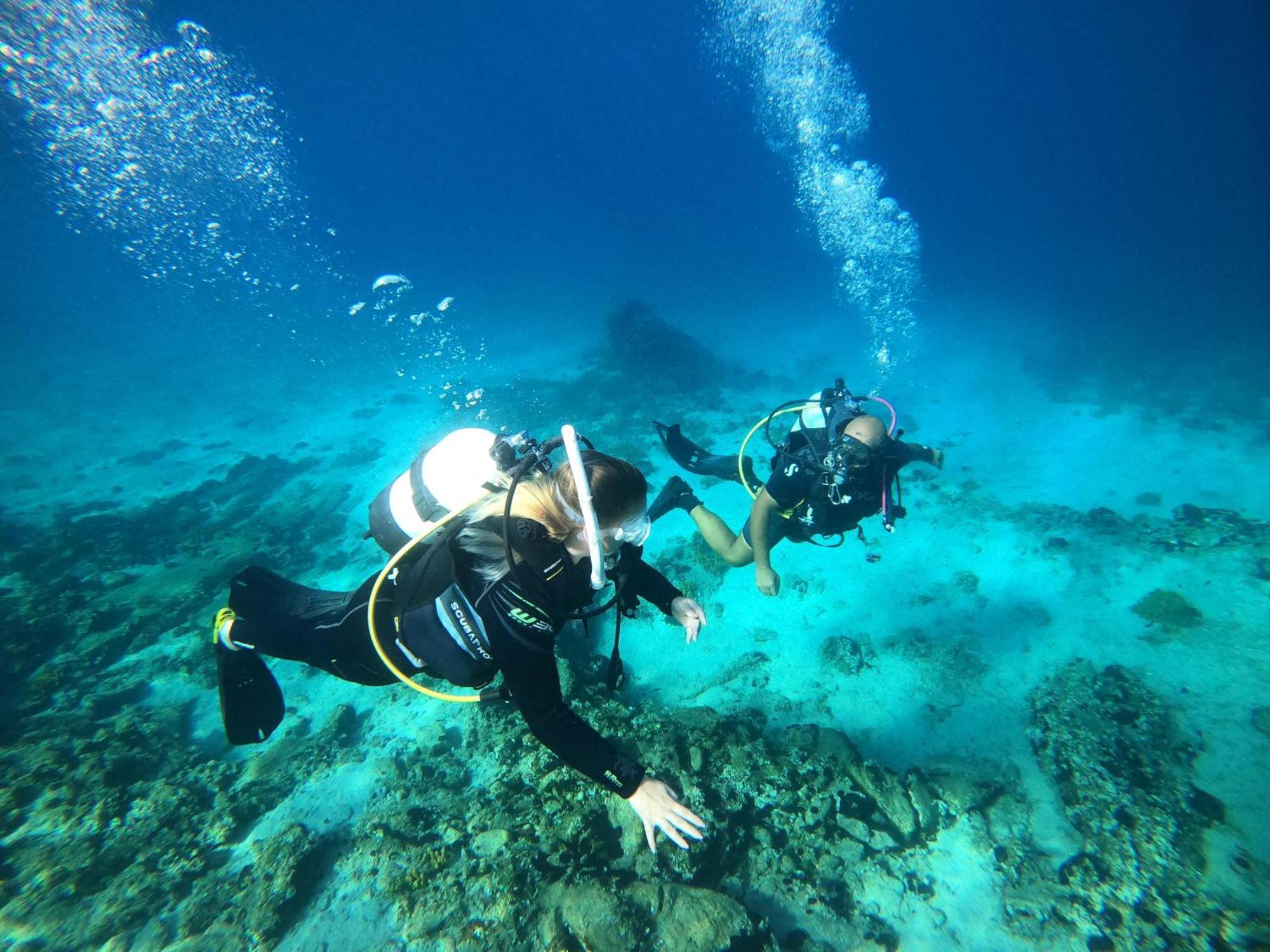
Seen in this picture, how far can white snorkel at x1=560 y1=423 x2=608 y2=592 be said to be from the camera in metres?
2.07

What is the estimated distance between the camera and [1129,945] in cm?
404

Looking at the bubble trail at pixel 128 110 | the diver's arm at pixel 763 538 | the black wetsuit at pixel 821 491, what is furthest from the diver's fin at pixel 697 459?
the bubble trail at pixel 128 110

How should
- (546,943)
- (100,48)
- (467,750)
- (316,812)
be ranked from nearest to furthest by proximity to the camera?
(546,943), (316,812), (467,750), (100,48)

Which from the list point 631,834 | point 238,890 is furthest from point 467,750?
point 631,834

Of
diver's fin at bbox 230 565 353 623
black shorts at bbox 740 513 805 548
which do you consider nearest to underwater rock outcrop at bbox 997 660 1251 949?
black shorts at bbox 740 513 805 548

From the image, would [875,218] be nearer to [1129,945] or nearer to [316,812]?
[1129,945]

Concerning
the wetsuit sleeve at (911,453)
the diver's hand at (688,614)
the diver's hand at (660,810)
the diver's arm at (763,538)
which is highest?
the wetsuit sleeve at (911,453)

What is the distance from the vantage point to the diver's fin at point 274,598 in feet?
12.6

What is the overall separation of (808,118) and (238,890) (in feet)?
148

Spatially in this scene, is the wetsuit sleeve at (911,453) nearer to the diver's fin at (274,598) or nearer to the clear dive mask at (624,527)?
the clear dive mask at (624,527)

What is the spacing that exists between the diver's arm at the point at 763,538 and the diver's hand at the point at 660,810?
326cm

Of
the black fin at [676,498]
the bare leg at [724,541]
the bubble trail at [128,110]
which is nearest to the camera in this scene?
the bare leg at [724,541]

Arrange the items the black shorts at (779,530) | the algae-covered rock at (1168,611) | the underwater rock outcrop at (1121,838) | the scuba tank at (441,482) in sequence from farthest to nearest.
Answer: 1. the algae-covered rock at (1168,611)
2. the black shorts at (779,530)
3. the underwater rock outcrop at (1121,838)
4. the scuba tank at (441,482)

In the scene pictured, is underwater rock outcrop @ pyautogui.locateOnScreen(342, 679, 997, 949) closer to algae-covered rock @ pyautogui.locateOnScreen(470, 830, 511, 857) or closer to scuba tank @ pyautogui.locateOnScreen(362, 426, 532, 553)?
algae-covered rock @ pyautogui.locateOnScreen(470, 830, 511, 857)
